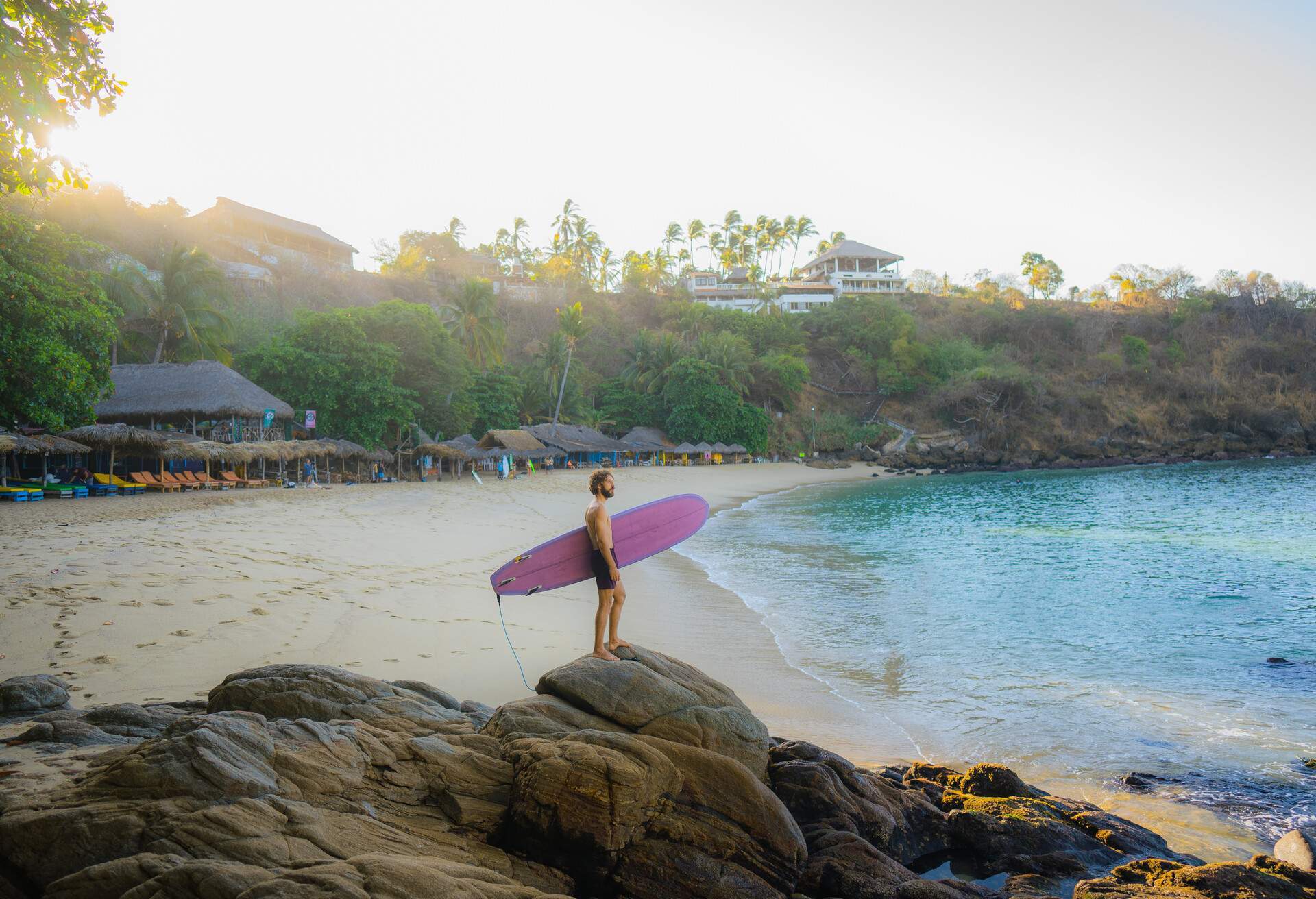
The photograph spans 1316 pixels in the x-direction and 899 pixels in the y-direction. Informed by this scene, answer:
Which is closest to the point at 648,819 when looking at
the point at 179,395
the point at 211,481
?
the point at 211,481

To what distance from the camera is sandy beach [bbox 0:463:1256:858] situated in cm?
544

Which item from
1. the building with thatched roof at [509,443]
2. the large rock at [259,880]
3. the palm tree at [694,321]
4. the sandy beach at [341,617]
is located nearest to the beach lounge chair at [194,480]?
the sandy beach at [341,617]

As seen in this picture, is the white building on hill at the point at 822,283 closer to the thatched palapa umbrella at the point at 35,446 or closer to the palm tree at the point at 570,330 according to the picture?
the palm tree at the point at 570,330

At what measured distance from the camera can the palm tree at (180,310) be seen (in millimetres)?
29031

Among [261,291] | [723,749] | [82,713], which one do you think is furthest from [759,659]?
[261,291]

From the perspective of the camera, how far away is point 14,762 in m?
3.08

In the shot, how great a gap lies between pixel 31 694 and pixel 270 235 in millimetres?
51616

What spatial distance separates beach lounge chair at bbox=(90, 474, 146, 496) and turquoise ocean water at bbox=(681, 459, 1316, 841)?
14.8m

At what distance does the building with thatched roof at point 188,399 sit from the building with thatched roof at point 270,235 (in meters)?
24.1

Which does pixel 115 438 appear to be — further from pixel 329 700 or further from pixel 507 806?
pixel 507 806

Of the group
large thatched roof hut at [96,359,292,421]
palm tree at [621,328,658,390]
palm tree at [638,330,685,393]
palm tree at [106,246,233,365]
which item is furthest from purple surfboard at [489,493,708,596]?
palm tree at [621,328,658,390]

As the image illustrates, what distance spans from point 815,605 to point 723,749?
6.95 m

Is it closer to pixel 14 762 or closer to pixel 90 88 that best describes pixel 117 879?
pixel 14 762

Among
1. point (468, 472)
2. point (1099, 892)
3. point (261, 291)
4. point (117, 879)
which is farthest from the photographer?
point (261, 291)
